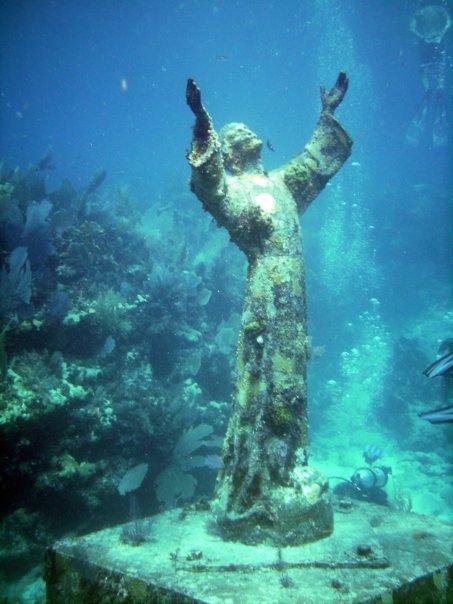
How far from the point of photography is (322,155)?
477 centimetres

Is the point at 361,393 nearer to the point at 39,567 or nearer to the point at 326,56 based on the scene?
the point at 39,567

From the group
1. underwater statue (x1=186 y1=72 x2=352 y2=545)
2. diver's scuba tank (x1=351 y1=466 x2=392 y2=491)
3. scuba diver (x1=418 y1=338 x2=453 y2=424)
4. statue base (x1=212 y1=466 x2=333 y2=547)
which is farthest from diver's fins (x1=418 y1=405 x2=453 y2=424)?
diver's scuba tank (x1=351 y1=466 x2=392 y2=491)

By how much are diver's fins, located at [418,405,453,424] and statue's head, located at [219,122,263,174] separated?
362 cm

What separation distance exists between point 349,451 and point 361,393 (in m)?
4.91

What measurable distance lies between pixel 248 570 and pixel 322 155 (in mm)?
4673

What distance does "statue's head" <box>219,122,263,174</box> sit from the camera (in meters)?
4.59

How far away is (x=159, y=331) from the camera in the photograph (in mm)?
8391

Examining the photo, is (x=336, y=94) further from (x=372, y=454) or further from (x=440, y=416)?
(x=372, y=454)

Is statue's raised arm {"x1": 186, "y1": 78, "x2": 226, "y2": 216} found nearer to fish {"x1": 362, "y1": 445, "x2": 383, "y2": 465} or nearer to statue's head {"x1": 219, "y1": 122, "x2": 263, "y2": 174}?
statue's head {"x1": 219, "y1": 122, "x2": 263, "y2": 174}

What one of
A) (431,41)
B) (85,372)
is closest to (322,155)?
(85,372)

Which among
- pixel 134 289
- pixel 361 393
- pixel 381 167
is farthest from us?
pixel 381 167

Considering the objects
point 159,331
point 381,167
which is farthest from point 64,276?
point 381,167

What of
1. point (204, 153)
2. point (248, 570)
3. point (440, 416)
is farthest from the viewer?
point (440, 416)

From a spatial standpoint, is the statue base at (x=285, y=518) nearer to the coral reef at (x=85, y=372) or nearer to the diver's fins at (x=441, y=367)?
the diver's fins at (x=441, y=367)
